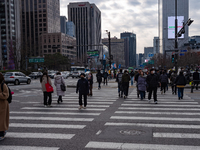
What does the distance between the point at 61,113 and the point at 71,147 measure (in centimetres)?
464

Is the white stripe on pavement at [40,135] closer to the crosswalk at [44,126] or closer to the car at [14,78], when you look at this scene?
the crosswalk at [44,126]

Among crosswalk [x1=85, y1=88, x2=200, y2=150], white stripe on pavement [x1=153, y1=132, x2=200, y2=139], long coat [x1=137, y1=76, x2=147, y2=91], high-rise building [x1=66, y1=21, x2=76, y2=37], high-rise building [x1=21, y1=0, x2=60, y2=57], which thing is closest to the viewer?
crosswalk [x1=85, y1=88, x2=200, y2=150]

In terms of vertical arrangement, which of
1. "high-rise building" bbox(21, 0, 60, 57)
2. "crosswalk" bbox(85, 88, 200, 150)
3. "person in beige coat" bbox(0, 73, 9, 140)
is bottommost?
"crosswalk" bbox(85, 88, 200, 150)

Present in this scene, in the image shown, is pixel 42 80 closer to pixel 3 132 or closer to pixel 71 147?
pixel 3 132

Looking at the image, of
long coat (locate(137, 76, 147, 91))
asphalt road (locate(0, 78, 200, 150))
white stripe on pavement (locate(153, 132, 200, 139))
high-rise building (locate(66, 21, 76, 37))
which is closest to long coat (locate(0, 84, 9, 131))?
asphalt road (locate(0, 78, 200, 150))

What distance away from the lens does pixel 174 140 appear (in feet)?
19.4

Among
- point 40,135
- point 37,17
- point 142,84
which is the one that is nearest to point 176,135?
point 40,135

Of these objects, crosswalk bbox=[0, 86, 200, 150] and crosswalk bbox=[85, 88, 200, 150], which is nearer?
crosswalk bbox=[85, 88, 200, 150]

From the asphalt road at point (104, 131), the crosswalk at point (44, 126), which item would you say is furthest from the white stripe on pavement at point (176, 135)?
the crosswalk at point (44, 126)

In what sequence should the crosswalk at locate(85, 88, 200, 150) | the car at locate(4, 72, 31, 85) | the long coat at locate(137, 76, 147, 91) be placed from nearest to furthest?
the crosswalk at locate(85, 88, 200, 150) < the long coat at locate(137, 76, 147, 91) < the car at locate(4, 72, 31, 85)

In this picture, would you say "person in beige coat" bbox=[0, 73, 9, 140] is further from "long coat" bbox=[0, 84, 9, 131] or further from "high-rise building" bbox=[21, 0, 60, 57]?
"high-rise building" bbox=[21, 0, 60, 57]

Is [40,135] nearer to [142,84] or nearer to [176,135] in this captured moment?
[176,135]

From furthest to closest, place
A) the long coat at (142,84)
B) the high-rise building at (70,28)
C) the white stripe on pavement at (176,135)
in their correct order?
the high-rise building at (70,28), the long coat at (142,84), the white stripe on pavement at (176,135)

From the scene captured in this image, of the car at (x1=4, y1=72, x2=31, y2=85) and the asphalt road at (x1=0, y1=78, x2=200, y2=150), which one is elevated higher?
the car at (x1=4, y1=72, x2=31, y2=85)
